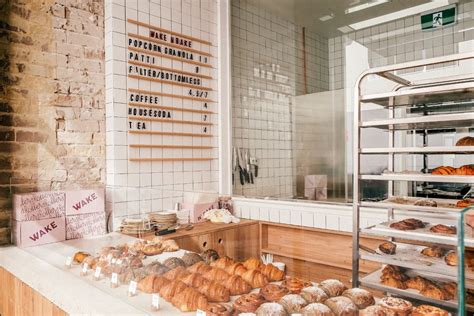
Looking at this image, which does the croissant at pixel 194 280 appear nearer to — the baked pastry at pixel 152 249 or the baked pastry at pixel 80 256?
the baked pastry at pixel 152 249

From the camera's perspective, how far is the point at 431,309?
1041 mm

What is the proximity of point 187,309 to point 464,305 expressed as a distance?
754 mm

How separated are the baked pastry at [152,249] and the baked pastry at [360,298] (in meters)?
0.80

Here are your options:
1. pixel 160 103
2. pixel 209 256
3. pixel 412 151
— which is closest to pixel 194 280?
pixel 209 256

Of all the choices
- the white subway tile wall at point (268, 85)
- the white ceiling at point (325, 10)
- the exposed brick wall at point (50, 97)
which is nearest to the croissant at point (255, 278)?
the exposed brick wall at point (50, 97)

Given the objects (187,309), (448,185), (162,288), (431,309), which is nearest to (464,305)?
(431,309)

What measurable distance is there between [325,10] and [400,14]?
71 cm

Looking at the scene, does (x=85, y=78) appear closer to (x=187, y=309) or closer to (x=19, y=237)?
(x=19, y=237)

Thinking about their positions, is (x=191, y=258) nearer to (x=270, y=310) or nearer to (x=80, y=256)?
(x=270, y=310)

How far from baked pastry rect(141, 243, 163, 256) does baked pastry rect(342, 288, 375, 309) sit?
798 mm

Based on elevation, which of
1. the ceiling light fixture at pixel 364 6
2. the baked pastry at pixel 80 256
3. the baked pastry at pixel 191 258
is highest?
the ceiling light fixture at pixel 364 6

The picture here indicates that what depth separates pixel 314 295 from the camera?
1.09 metres

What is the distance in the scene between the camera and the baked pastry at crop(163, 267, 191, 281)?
1.32 m

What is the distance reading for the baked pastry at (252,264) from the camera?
1289 mm
